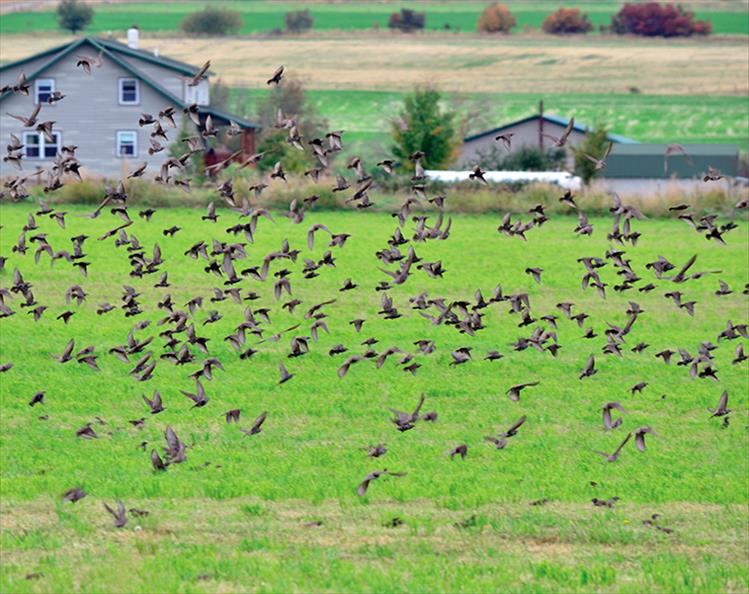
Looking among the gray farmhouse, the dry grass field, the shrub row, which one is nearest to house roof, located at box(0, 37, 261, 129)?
the gray farmhouse

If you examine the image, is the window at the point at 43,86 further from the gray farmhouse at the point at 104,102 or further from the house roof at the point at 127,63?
the house roof at the point at 127,63

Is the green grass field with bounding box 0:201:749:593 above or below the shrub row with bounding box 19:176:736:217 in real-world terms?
above

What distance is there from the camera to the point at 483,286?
1592 inches

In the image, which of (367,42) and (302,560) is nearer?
(302,560)

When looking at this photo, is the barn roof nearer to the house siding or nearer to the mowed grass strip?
the house siding

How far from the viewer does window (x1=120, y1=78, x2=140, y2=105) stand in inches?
3327

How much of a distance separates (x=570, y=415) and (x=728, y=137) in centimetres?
11062

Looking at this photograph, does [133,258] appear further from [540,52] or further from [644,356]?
[540,52]

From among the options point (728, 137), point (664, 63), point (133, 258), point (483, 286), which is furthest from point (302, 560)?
point (664, 63)

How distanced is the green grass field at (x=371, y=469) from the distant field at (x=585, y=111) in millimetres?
91153

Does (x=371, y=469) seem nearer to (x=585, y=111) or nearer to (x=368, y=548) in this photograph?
(x=368, y=548)

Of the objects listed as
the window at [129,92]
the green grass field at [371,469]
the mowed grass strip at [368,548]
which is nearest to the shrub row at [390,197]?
the green grass field at [371,469]

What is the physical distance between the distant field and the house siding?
111ft

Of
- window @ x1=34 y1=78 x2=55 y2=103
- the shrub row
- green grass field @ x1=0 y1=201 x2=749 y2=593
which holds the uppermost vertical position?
window @ x1=34 y1=78 x2=55 y2=103
